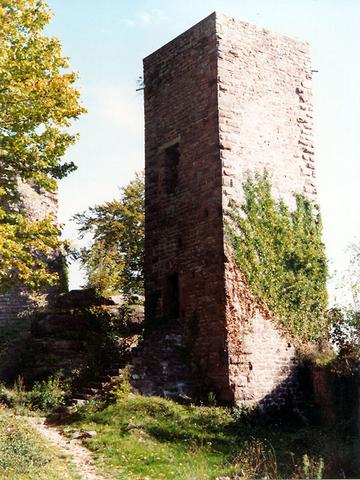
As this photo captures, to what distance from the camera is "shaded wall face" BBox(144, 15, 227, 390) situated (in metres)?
13.5

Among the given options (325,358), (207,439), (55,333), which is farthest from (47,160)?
(325,358)

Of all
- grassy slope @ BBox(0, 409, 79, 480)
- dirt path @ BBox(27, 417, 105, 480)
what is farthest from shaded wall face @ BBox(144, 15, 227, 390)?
grassy slope @ BBox(0, 409, 79, 480)

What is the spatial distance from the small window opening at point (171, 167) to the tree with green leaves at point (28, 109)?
3457 mm

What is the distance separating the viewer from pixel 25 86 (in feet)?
37.8

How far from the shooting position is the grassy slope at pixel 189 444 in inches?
349

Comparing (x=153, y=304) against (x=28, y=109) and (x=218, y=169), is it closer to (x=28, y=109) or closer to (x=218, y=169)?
(x=218, y=169)

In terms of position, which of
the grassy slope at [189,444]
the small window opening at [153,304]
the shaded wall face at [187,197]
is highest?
the shaded wall face at [187,197]

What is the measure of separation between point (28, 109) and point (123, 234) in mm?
12522

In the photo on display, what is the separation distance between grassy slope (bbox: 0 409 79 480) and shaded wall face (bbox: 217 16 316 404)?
15.3 feet

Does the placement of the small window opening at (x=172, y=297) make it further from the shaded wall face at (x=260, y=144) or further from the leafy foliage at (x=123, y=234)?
the leafy foliage at (x=123, y=234)

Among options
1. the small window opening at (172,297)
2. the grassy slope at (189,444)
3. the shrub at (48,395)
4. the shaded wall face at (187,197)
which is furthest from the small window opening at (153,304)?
the grassy slope at (189,444)

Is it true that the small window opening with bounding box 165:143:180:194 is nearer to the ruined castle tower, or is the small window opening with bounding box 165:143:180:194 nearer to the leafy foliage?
the ruined castle tower

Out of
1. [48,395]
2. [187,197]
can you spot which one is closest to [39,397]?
[48,395]

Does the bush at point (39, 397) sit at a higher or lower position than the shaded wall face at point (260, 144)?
lower
